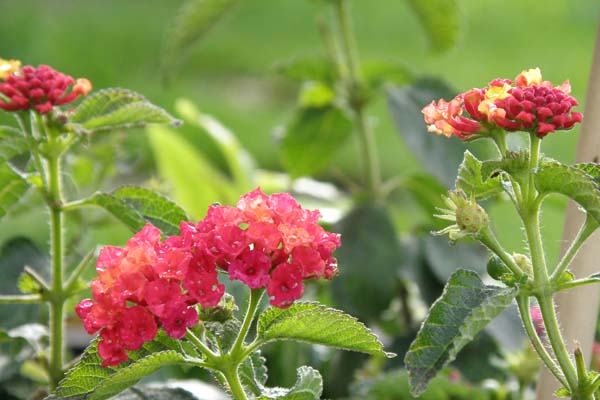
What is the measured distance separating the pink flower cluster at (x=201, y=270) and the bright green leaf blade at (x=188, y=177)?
1.03 m

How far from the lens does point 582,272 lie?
2.68 ft

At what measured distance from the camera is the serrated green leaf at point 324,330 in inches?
26.8

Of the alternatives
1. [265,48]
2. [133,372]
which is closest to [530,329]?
[133,372]

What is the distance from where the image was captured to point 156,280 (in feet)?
2.18

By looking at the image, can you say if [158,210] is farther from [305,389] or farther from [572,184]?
[572,184]

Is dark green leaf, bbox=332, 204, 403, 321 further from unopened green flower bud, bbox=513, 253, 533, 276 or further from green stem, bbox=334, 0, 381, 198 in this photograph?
unopened green flower bud, bbox=513, 253, 533, 276

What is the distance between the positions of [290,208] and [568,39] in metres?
3.50

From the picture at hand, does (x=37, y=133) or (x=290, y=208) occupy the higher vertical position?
(x=37, y=133)

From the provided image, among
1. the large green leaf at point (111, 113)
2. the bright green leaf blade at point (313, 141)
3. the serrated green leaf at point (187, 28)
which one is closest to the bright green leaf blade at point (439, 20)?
the bright green leaf blade at point (313, 141)

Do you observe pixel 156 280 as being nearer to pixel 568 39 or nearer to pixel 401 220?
pixel 401 220

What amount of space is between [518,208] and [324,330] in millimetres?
158

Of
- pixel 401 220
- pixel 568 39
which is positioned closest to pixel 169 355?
pixel 401 220

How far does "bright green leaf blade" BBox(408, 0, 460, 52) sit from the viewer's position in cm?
140

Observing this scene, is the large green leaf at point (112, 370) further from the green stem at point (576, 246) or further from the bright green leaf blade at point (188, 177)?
the bright green leaf blade at point (188, 177)
